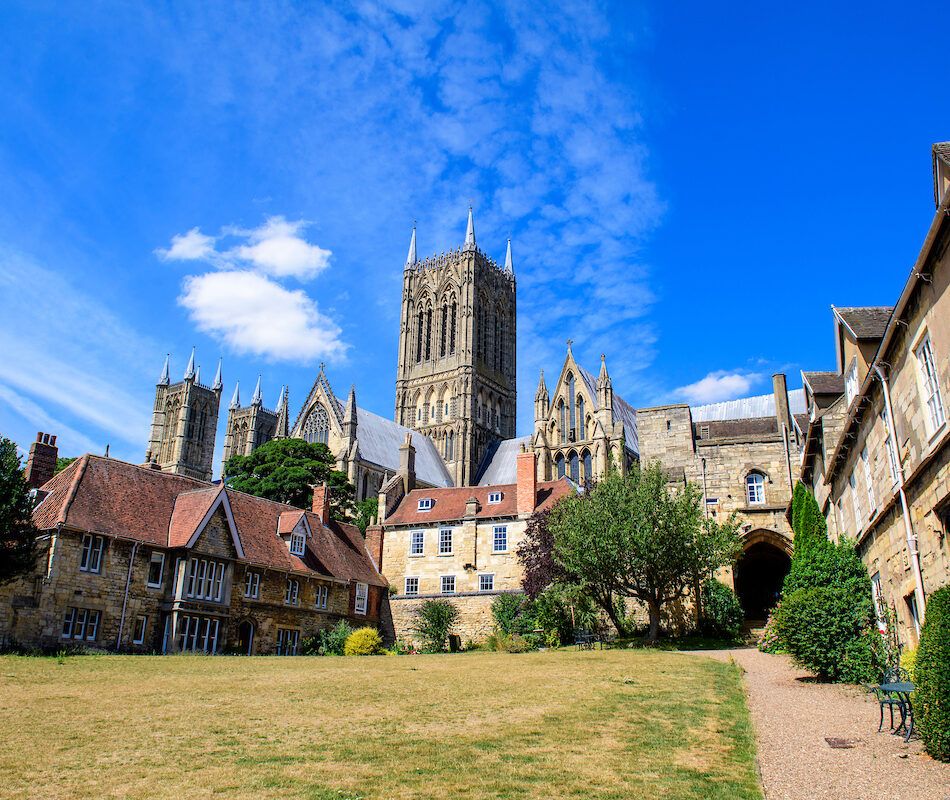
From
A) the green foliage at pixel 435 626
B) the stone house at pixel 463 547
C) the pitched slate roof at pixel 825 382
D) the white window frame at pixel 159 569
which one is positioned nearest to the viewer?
the pitched slate roof at pixel 825 382

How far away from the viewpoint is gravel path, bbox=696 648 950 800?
9447mm

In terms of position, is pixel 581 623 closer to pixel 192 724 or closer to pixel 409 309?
pixel 192 724

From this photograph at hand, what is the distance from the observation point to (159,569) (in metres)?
32.2

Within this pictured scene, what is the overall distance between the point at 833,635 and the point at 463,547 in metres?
26.2

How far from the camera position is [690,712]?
1514 centimetres

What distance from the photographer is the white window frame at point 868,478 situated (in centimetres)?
1850

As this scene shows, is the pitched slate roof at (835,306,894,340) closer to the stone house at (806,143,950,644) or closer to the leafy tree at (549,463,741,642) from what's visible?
the stone house at (806,143,950,644)

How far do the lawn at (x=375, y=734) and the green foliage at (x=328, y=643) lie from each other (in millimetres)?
14751

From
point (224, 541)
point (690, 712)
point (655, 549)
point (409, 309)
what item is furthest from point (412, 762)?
point (409, 309)

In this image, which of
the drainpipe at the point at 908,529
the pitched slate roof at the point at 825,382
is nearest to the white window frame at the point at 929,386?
the drainpipe at the point at 908,529

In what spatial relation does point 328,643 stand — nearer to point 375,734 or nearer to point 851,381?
point 851,381

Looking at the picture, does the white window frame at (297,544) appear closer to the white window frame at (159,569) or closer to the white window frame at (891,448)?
the white window frame at (159,569)

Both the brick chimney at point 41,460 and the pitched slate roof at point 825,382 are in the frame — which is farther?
the brick chimney at point 41,460

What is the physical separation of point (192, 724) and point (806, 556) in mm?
15492
